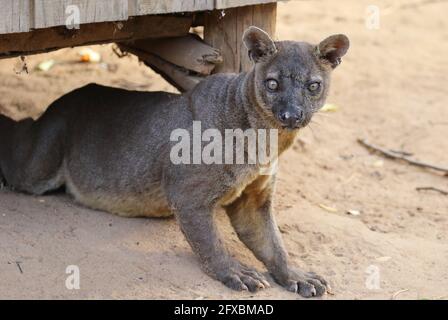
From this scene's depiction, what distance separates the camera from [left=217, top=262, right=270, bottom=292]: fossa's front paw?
5.74 m

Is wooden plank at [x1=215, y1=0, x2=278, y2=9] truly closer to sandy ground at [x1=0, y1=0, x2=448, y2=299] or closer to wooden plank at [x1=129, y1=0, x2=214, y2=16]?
wooden plank at [x1=129, y1=0, x2=214, y2=16]

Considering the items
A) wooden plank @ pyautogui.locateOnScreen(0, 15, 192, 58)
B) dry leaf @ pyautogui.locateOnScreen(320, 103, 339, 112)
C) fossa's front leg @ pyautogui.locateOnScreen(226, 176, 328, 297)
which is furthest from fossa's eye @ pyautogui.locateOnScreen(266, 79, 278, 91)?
dry leaf @ pyautogui.locateOnScreen(320, 103, 339, 112)

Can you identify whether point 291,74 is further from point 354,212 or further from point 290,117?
point 354,212

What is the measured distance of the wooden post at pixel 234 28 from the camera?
6688 millimetres

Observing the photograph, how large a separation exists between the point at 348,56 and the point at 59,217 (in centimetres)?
504

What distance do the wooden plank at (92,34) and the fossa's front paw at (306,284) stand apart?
7.00 feet

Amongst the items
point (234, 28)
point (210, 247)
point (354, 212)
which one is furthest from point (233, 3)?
point (354, 212)

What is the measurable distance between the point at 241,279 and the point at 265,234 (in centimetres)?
57

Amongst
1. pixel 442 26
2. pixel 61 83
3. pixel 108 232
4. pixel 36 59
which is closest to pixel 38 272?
pixel 108 232

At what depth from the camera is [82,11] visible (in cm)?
583

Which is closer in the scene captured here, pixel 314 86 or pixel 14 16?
pixel 14 16

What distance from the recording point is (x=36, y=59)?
30.6 feet

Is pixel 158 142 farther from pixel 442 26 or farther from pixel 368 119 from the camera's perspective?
pixel 442 26

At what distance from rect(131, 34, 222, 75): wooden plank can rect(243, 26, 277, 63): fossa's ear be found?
88 centimetres
